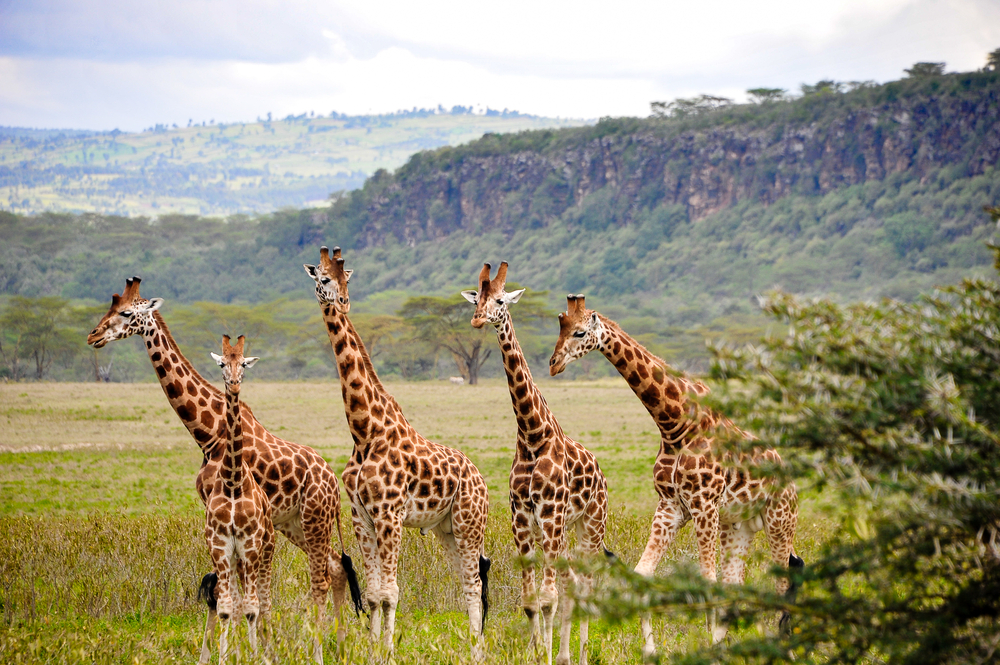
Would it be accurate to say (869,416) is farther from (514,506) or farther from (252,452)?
(252,452)

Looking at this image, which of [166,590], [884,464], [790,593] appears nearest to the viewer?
[884,464]

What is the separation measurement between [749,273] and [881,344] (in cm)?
7663

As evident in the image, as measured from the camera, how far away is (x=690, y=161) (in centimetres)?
8906

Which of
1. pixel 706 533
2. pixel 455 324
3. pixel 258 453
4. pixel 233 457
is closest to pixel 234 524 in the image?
pixel 233 457

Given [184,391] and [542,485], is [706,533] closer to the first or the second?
[542,485]

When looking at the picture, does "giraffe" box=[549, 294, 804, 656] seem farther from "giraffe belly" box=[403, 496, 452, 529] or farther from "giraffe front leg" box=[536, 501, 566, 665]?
"giraffe belly" box=[403, 496, 452, 529]

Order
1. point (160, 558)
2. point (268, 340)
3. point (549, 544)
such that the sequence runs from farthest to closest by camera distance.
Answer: point (268, 340) → point (160, 558) → point (549, 544)

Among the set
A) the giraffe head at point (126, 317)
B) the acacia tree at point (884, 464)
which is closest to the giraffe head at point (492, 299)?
the giraffe head at point (126, 317)

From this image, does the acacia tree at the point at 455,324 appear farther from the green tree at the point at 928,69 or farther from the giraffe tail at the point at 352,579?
the green tree at the point at 928,69

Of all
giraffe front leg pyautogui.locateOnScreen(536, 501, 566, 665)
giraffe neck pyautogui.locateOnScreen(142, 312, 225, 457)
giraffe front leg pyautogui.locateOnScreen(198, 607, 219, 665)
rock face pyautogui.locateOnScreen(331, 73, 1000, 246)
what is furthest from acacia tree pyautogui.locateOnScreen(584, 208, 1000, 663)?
rock face pyautogui.locateOnScreen(331, 73, 1000, 246)

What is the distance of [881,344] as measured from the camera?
2.96m

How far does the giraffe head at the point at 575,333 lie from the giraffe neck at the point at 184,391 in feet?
8.57

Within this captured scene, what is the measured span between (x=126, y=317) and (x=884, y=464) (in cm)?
538

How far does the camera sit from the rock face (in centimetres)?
7762
